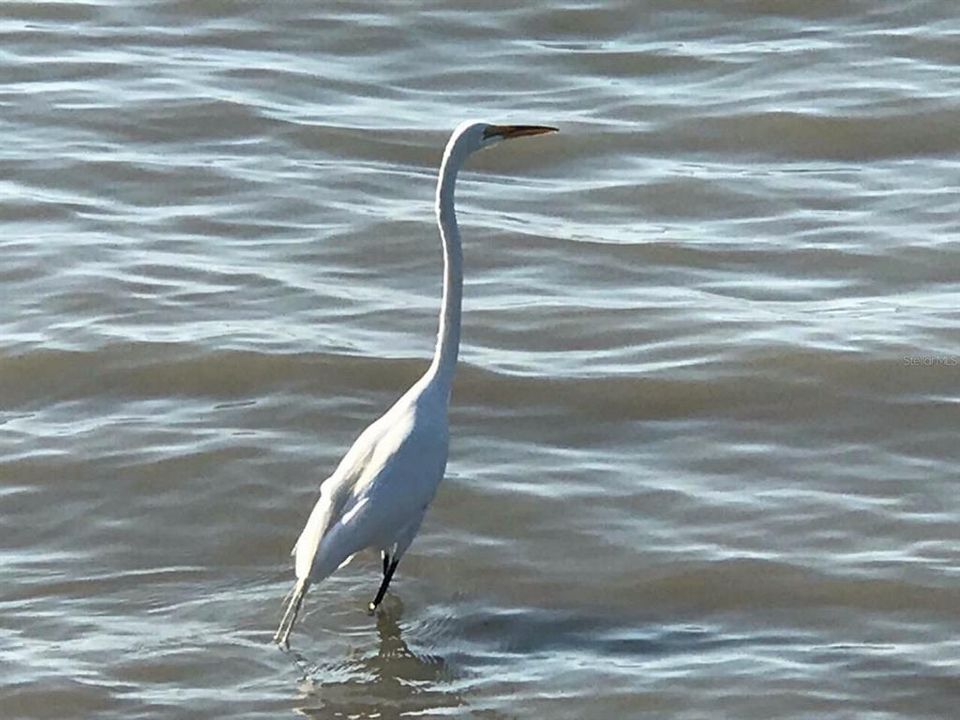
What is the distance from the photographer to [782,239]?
33.1 feet

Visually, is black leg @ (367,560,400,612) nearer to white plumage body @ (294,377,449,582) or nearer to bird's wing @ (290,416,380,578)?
white plumage body @ (294,377,449,582)

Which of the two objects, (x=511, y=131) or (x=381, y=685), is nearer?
(x=381, y=685)

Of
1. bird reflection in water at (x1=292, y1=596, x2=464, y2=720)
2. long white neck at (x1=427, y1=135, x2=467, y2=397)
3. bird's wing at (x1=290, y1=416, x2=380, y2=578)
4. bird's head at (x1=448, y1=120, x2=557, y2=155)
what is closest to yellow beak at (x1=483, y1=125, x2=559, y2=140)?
bird's head at (x1=448, y1=120, x2=557, y2=155)

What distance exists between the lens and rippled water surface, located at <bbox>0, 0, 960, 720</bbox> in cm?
658

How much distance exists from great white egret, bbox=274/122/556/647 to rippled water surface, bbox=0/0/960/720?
0.97ft

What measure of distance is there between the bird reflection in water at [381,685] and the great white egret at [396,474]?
21 centimetres

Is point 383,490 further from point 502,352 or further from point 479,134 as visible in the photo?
point 502,352

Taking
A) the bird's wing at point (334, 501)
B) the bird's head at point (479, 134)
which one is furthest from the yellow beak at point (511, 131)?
the bird's wing at point (334, 501)

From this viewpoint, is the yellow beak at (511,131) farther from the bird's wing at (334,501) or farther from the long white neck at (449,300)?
the bird's wing at (334,501)

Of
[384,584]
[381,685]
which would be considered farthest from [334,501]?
[381,685]

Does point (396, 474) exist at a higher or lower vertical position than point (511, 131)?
lower

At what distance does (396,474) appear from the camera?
21.9 ft

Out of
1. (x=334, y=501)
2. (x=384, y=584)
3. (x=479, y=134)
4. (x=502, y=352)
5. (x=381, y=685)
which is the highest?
(x=479, y=134)

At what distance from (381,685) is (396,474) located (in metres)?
0.65
